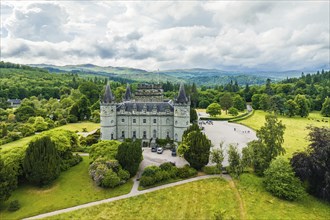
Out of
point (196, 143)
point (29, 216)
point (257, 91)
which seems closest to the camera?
point (29, 216)

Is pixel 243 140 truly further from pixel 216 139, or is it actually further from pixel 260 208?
pixel 260 208

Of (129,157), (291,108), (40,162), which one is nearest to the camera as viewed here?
(40,162)

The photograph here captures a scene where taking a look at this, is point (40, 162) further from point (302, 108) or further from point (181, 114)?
point (302, 108)


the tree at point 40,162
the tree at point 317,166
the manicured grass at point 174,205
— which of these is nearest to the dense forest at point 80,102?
the tree at point 40,162

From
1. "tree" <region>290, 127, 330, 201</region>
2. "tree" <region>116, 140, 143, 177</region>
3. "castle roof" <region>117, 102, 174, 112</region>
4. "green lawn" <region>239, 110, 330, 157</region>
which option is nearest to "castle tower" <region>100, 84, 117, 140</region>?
"castle roof" <region>117, 102, 174, 112</region>

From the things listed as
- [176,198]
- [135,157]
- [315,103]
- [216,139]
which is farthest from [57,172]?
[315,103]

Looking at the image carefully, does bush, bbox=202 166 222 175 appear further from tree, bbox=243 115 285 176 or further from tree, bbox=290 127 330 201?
tree, bbox=290 127 330 201

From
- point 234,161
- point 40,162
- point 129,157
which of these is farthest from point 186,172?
point 40,162
